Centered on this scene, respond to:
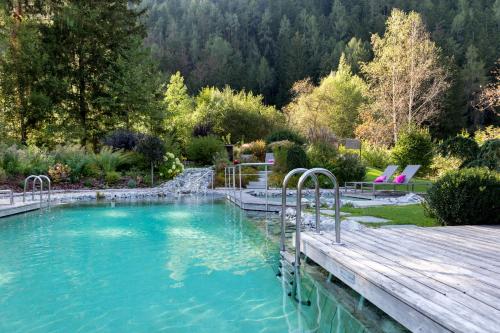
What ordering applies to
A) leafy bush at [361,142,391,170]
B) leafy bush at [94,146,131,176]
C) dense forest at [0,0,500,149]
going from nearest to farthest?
leafy bush at [94,146,131,176] → dense forest at [0,0,500,149] → leafy bush at [361,142,391,170]

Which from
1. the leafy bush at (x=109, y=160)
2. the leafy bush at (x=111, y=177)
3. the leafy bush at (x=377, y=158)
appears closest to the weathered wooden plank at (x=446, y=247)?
the leafy bush at (x=111, y=177)

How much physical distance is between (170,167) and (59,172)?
4360mm

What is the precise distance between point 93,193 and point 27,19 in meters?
12.7

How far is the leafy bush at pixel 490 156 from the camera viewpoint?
269 inches

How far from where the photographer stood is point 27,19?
68.5ft

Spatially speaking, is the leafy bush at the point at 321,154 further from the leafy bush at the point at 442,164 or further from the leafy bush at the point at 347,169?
the leafy bush at the point at 442,164

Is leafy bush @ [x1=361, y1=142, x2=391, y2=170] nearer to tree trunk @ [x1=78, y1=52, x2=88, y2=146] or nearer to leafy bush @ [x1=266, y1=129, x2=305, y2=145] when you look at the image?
leafy bush @ [x1=266, y1=129, x2=305, y2=145]

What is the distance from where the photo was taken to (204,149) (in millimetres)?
20750

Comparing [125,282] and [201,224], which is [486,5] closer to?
[201,224]

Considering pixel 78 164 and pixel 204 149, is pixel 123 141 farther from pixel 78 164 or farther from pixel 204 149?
pixel 204 149

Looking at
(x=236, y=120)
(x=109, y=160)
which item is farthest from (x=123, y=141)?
(x=236, y=120)

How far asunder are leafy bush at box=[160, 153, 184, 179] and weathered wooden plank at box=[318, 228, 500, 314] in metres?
13.6

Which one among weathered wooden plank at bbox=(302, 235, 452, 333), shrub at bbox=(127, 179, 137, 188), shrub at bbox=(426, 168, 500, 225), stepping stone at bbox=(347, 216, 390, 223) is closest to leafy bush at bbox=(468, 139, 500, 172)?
shrub at bbox=(426, 168, 500, 225)

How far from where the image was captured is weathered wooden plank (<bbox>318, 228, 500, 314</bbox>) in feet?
7.71
